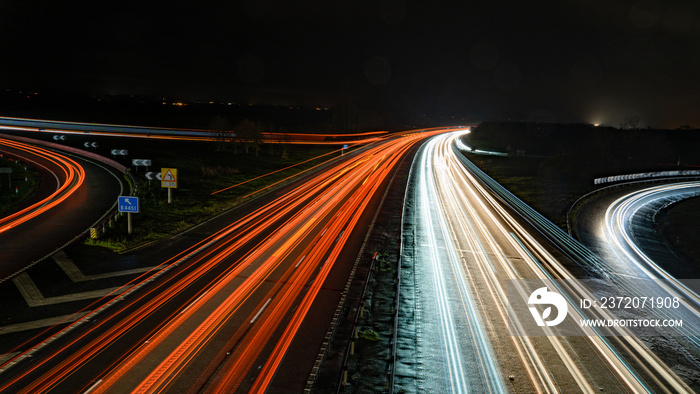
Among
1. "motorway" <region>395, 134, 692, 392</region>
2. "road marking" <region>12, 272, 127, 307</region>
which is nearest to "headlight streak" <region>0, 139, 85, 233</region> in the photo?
"road marking" <region>12, 272, 127, 307</region>

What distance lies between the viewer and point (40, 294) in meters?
14.4

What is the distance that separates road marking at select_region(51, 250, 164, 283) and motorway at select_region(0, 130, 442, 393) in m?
0.87

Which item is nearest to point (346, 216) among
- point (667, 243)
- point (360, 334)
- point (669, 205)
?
point (360, 334)

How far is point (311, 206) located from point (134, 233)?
42.2 ft

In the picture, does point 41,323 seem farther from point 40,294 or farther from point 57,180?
point 57,180

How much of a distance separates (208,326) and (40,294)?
7497 millimetres

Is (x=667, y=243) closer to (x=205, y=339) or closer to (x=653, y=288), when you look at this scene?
(x=653, y=288)

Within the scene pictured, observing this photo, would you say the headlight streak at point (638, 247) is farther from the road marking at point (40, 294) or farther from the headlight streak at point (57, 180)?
the headlight streak at point (57, 180)

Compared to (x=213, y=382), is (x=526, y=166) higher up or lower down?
higher up

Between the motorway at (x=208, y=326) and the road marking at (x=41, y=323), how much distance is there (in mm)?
454

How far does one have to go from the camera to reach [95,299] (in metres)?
14.1

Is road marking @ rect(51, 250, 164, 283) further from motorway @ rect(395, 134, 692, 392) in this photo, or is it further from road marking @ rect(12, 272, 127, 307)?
motorway @ rect(395, 134, 692, 392)

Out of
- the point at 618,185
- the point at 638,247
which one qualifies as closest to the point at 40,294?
the point at 638,247

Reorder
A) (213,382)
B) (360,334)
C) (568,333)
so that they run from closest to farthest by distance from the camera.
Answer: (213,382) < (360,334) < (568,333)
